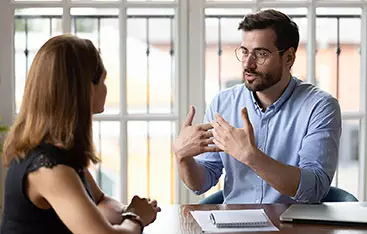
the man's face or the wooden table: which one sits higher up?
the man's face

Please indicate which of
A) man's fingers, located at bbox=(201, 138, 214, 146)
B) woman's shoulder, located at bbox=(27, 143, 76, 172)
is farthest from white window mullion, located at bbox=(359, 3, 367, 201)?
woman's shoulder, located at bbox=(27, 143, 76, 172)

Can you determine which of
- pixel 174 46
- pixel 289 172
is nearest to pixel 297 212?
pixel 289 172

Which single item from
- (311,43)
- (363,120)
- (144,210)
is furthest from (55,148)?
(363,120)

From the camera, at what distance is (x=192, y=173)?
269 cm

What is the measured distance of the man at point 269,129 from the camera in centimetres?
252

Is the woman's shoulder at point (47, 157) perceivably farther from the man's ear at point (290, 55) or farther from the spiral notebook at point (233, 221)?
the man's ear at point (290, 55)

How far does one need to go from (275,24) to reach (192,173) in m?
0.72

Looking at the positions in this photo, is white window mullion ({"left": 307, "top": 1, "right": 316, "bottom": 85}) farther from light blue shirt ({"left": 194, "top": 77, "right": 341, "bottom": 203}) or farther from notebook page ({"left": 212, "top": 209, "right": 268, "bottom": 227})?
notebook page ({"left": 212, "top": 209, "right": 268, "bottom": 227})

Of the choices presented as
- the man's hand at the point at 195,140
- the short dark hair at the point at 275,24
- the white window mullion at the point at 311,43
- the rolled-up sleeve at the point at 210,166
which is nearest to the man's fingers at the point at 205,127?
the man's hand at the point at 195,140

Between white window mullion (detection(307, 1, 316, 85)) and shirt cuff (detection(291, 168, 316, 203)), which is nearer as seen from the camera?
shirt cuff (detection(291, 168, 316, 203))

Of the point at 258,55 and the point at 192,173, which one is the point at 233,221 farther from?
the point at 258,55

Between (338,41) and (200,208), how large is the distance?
6.64 ft

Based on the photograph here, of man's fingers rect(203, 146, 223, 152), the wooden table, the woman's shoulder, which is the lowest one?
the wooden table

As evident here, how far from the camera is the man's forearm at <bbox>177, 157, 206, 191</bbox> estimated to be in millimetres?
2643
